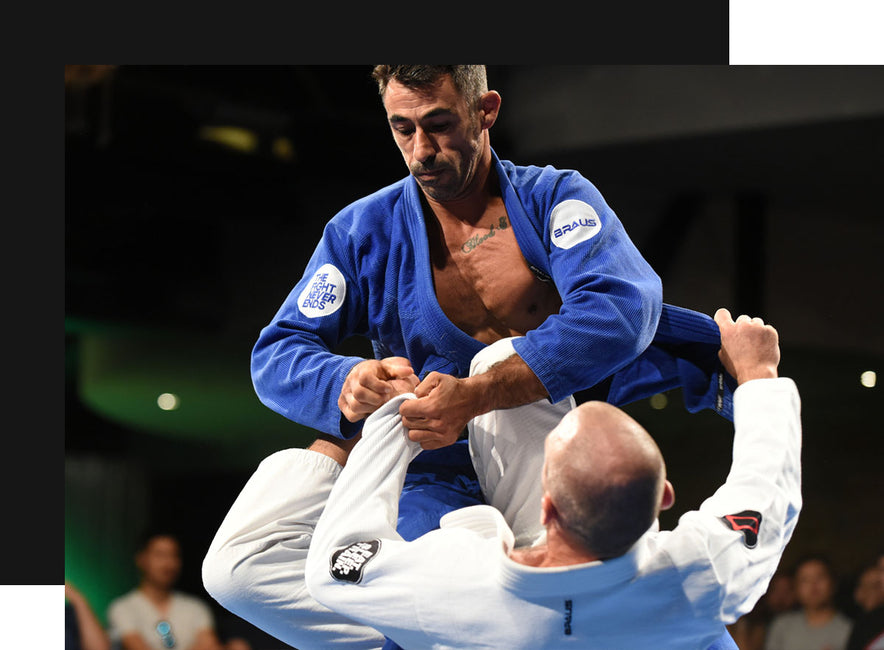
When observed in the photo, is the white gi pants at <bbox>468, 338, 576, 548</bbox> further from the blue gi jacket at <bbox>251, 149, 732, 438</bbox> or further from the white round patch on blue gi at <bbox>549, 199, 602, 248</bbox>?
the white round patch on blue gi at <bbox>549, 199, 602, 248</bbox>

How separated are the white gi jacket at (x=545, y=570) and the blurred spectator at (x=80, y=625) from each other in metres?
1.60

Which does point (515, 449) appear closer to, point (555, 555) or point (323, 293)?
point (555, 555)

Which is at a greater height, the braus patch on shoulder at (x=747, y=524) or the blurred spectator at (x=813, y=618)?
the braus patch on shoulder at (x=747, y=524)

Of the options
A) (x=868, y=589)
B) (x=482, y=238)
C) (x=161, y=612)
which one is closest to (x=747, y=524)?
(x=482, y=238)

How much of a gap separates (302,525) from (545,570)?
756mm

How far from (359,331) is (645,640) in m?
1.04

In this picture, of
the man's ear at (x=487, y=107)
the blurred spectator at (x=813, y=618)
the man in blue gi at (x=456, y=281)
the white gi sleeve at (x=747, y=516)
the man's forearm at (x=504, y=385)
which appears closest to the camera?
the white gi sleeve at (x=747, y=516)

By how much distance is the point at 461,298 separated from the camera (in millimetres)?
2115

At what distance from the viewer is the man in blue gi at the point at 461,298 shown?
6.00 ft

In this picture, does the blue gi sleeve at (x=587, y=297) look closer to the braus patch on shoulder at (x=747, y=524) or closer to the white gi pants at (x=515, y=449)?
the white gi pants at (x=515, y=449)

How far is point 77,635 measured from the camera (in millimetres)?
2844

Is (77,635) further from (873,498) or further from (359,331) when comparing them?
(873,498)

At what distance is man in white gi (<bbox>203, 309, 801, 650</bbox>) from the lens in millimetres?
1393

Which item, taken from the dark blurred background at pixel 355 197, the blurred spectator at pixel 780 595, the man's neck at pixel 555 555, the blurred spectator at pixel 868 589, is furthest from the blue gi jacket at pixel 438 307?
the blurred spectator at pixel 868 589
